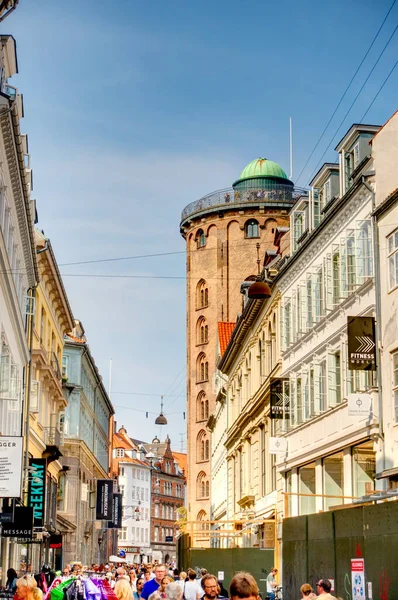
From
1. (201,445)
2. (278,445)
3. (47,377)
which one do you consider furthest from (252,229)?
(278,445)

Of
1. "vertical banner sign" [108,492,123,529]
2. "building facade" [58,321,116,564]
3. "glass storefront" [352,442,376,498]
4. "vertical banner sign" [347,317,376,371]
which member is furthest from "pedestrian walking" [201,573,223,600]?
"vertical banner sign" [108,492,123,529]

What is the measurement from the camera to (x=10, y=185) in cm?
3139

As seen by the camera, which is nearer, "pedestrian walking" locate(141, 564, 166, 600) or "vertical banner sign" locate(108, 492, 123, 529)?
"pedestrian walking" locate(141, 564, 166, 600)

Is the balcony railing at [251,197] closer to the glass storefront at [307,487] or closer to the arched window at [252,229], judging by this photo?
the arched window at [252,229]

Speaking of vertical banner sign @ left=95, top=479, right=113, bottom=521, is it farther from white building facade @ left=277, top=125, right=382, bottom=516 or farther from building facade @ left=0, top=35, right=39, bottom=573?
white building facade @ left=277, top=125, right=382, bottom=516

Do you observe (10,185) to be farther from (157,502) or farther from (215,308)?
(157,502)

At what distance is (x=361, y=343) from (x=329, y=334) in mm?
4509

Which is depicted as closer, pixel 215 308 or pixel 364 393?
pixel 364 393

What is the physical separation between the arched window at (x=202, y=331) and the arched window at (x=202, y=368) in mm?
1178

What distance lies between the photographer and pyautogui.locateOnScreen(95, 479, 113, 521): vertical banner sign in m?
83.8

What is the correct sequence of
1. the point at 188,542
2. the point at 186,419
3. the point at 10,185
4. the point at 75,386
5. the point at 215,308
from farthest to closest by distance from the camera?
the point at 186,419 < the point at 215,308 < the point at 75,386 < the point at 188,542 < the point at 10,185

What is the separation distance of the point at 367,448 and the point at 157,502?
140m

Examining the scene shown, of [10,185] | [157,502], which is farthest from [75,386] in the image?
[157,502]

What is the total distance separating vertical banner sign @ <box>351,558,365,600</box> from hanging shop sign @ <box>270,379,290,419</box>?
2072 cm
